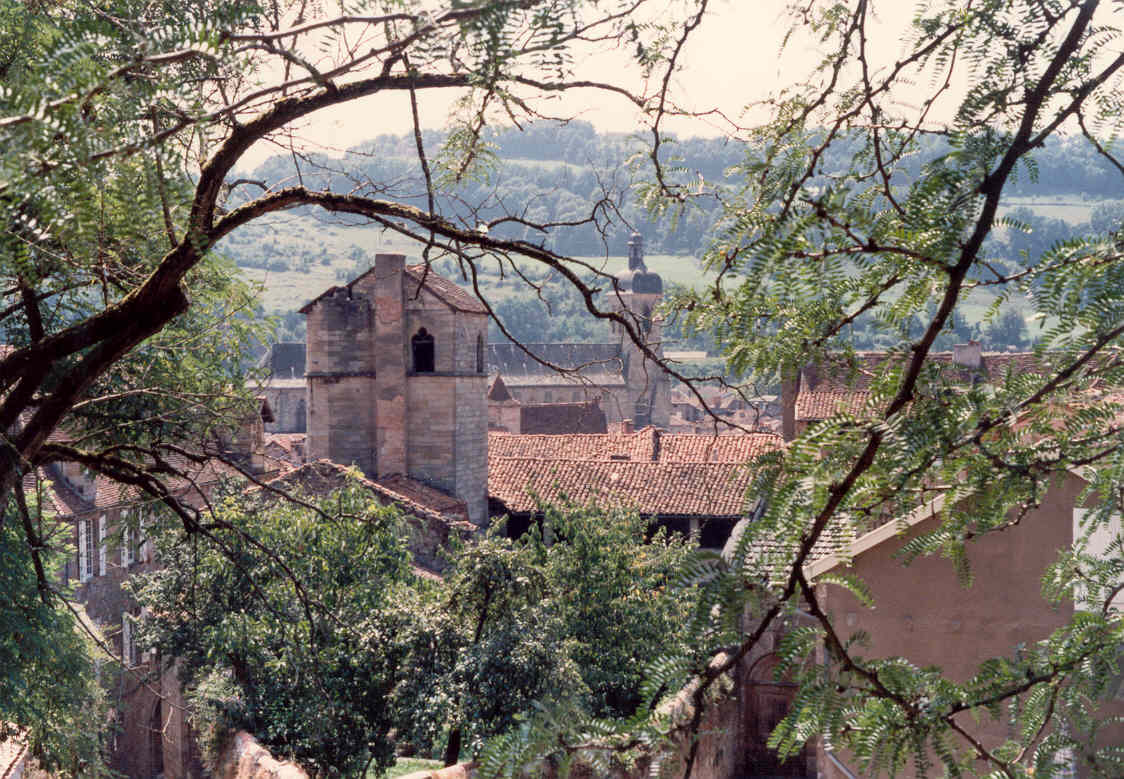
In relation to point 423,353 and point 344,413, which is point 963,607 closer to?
point 423,353

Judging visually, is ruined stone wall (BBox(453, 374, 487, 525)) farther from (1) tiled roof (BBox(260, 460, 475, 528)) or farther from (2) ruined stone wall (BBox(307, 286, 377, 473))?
(2) ruined stone wall (BBox(307, 286, 377, 473))

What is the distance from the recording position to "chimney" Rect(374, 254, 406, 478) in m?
32.6

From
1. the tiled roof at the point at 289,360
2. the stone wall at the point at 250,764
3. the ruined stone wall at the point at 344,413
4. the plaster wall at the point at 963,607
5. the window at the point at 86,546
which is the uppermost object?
the plaster wall at the point at 963,607

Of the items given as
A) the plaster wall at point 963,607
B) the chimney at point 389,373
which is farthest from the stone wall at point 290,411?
the plaster wall at point 963,607

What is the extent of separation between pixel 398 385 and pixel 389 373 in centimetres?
42

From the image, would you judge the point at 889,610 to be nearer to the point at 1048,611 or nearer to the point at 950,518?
the point at 1048,611

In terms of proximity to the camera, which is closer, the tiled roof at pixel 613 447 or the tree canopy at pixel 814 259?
the tree canopy at pixel 814 259

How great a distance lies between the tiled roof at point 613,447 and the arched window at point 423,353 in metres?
4.38

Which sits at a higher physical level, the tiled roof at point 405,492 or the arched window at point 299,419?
the tiled roof at point 405,492

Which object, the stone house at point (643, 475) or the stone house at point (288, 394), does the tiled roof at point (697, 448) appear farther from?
the stone house at point (288, 394)

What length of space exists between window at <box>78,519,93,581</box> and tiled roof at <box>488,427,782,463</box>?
12987mm

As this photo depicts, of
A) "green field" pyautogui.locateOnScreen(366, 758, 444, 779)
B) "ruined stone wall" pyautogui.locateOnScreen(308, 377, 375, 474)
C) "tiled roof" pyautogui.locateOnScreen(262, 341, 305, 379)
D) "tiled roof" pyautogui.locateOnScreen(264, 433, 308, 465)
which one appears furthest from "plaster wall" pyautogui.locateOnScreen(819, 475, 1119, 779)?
"tiled roof" pyautogui.locateOnScreen(262, 341, 305, 379)

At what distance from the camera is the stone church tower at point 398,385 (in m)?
32.7

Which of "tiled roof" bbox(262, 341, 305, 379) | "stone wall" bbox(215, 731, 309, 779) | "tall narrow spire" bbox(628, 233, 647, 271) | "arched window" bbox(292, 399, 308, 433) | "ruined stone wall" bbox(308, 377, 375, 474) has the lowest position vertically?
"arched window" bbox(292, 399, 308, 433)
